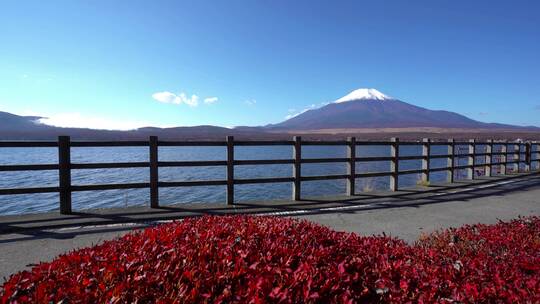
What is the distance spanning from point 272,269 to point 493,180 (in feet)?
52.7

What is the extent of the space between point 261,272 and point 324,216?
5.69m

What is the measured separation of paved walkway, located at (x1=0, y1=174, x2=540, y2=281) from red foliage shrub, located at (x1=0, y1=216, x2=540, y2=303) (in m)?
2.60

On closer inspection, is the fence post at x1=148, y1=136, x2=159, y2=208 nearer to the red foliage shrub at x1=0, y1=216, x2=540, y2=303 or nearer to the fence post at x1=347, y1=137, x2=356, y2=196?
the red foliage shrub at x1=0, y1=216, x2=540, y2=303

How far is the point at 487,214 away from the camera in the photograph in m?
8.52

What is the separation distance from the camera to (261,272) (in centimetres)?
238

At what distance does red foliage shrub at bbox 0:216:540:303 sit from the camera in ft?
6.77

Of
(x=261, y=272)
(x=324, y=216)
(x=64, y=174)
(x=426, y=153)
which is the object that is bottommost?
(x=324, y=216)

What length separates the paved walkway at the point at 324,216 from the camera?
5.57m

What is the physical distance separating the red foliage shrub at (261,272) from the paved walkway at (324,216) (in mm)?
2597

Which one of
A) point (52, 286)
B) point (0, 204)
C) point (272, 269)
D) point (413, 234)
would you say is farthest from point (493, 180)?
point (0, 204)

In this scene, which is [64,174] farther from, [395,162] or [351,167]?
[395,162]

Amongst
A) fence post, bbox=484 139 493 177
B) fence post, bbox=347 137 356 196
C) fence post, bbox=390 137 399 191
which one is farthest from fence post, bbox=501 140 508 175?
fence post, bbox=347 137 356 196

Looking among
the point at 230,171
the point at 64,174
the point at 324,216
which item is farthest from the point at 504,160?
the point at 64,174

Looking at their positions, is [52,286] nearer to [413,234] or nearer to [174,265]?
[174,265]
